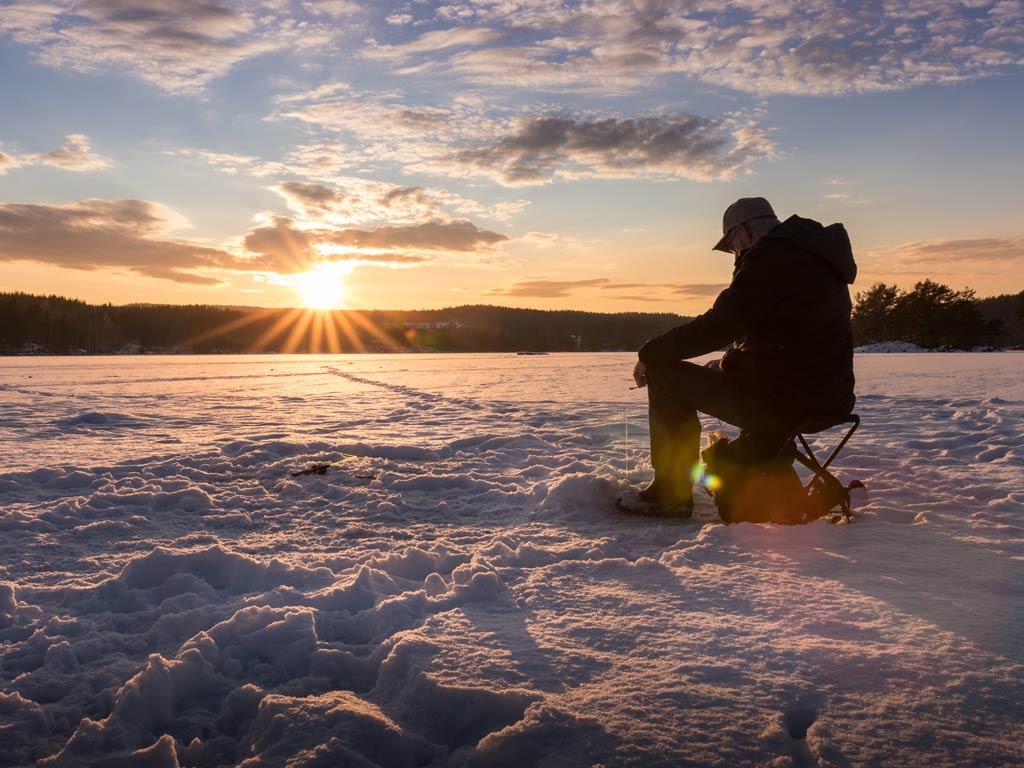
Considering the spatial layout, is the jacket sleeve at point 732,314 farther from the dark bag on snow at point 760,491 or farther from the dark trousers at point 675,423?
the dark bag on snow at point 760,491

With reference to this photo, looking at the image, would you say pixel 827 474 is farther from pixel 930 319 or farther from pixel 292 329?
pixel 292 329

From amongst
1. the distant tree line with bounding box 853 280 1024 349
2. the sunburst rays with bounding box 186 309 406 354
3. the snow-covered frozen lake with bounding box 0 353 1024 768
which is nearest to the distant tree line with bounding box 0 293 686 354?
the sunburst rays with bounding box 186 309 406 354

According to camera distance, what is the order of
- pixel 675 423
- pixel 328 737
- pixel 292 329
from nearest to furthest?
pixel 328 737, pixel 675 423, pixel 292 329

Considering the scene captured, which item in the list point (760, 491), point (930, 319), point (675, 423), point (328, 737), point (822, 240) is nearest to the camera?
point (328, 737)

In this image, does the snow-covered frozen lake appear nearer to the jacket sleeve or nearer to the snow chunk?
the snow chunk

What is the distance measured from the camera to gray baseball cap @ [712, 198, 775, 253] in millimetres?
3166

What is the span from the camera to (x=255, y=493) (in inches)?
163

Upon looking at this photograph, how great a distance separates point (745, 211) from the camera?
3.19 m

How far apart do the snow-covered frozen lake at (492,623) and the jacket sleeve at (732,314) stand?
0.98 metres

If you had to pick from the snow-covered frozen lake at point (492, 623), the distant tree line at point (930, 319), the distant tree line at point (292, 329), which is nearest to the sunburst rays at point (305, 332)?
the distant tree line at point (292, 329)

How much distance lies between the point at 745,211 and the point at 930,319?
72285 millimetres

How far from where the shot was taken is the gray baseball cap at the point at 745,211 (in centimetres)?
317

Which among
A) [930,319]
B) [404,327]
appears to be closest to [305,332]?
[404,327]

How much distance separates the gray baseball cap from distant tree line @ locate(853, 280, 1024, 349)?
67.9m
